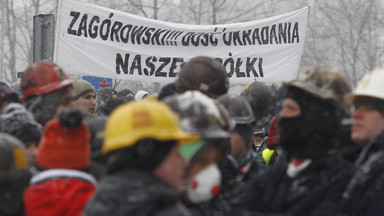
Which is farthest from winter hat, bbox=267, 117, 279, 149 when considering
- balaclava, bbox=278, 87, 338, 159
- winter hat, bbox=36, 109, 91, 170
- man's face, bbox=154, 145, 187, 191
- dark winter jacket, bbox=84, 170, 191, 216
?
dark winter jacket, bbox=84, 170, 191, 216

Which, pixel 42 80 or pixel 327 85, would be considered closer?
pixel 327 85

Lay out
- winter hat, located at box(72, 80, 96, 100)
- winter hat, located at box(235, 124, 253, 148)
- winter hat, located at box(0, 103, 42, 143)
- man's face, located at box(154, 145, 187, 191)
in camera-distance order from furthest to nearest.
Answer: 1. winter hat, located at box(72, 80, 96, 100)
2. winter hat, located at box(235, 124, 253, 148)
3. winter hat, located at box(0, 103, 42, 143)
4. man's face, located at box(154, 145, 187, 191)

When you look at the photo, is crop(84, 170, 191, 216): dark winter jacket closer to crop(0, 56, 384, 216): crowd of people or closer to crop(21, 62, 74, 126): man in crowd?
crop(0, 56, 384, 216): crowd of people

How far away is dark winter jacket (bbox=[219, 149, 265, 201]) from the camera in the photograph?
4.30 m

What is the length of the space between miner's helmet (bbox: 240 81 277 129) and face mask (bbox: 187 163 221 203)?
232 cm

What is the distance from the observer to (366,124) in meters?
3.62

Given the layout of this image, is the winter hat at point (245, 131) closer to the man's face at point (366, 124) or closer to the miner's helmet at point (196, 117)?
the man's face at point (366, 124)

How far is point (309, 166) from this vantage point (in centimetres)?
365

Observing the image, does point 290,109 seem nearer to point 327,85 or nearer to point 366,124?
point 327,85

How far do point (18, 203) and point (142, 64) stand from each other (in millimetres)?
5479

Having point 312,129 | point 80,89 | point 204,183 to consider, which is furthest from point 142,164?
point 80,89

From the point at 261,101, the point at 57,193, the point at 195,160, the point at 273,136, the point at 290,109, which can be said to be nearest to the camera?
the point at 195,160

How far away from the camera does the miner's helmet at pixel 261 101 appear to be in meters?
5.65

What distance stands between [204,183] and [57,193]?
766mm
